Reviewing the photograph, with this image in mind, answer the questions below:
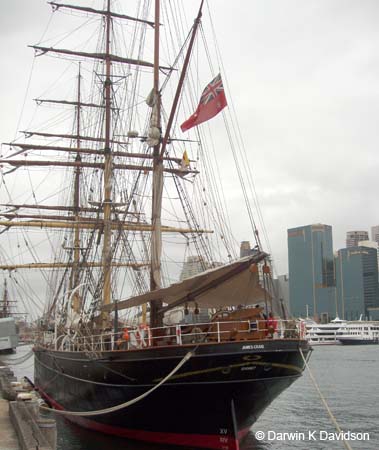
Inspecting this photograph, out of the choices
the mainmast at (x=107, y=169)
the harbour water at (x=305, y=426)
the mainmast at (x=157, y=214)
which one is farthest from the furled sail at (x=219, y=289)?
the mainmast at (x=107, y=169)

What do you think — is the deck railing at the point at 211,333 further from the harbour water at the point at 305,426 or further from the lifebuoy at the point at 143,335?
the harbour water at the point at 305,426

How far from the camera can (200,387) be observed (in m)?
16.2

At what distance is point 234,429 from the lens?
1634 cm

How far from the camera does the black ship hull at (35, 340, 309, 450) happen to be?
16109 millimetres

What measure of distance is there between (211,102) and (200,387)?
9.06m

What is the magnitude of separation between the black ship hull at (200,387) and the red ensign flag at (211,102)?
7.72 m

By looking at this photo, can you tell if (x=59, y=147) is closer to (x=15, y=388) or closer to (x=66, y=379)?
(x=66, y=379)

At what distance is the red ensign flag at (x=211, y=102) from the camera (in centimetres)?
1941

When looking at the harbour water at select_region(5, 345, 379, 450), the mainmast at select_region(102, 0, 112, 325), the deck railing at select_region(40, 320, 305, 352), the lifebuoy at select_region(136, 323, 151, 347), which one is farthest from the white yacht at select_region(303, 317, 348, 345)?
the lifebuoy at select_region(136, 323, 151, 347)

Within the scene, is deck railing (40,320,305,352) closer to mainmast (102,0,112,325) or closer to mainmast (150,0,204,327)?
mainmast (150,0,204,327)

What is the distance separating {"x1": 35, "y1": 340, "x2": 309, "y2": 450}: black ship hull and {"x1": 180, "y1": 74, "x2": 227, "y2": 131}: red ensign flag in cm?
772

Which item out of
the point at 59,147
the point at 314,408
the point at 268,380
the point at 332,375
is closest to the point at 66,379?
the point at 268,380

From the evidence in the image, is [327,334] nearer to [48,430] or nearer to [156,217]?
[156,217]

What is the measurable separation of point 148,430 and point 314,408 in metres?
14.0
